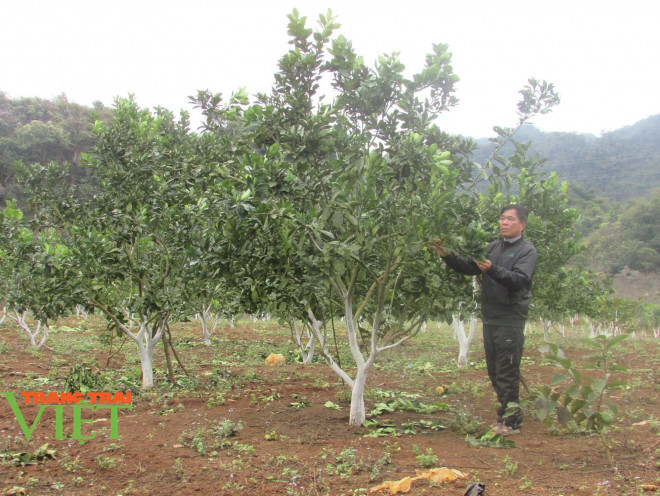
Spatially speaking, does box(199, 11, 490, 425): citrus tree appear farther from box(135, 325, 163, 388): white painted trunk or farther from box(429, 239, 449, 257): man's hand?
box(135, 325, 163, 388): white painted trunk

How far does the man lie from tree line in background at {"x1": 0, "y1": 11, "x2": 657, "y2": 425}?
0.21m

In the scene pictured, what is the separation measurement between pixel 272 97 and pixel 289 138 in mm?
707

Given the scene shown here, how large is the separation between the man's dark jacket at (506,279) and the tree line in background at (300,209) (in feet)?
0.73

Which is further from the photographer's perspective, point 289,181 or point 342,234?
point 342,234

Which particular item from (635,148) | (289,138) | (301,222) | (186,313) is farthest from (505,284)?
(635,148)

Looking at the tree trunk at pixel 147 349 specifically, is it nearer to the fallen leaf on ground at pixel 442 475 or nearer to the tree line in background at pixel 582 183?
the fallen leaf on ground at pixel 442 475

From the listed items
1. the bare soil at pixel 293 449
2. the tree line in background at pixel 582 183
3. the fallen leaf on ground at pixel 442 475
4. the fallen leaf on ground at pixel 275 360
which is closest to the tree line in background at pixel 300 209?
the bare soil at pixel 293 449

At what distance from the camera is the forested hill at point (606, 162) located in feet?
217

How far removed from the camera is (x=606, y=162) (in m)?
72.7

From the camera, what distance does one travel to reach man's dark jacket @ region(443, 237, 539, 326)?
4.14 meters

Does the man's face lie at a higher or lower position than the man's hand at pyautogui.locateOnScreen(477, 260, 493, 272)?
higher

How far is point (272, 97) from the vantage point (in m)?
4.85

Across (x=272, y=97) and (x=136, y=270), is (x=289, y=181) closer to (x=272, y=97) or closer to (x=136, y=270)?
(x=272, y=97)

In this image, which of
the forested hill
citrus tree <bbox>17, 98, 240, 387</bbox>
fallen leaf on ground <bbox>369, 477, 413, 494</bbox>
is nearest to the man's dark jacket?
fallen leaf on ground <bbox>369, 477, 413, 494</bbox>
